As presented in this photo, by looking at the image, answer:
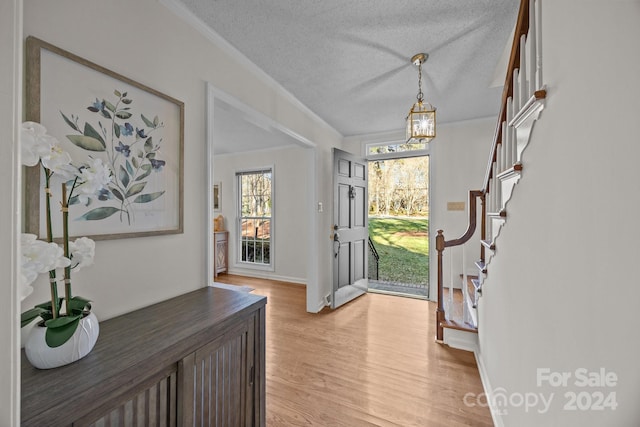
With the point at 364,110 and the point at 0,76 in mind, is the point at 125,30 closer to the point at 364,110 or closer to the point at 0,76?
the point at 0,76

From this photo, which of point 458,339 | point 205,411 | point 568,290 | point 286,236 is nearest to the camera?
point 568,290

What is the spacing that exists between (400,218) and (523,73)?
549cm

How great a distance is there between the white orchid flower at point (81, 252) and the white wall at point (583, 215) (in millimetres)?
1471

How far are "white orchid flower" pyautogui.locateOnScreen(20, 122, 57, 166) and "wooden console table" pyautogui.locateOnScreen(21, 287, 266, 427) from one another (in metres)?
0.63

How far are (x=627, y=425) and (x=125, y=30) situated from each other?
7.21 ft

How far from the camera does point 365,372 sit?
2033 mm

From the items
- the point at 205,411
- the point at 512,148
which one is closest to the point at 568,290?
the point at 512,148

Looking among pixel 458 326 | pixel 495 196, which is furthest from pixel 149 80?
pixel 458 326

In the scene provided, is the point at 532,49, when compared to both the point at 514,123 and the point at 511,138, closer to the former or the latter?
the point at 514,123

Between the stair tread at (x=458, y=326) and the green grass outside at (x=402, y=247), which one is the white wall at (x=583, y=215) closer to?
the stair tread at (x=458, y=326)

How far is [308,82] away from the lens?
7.98 feet

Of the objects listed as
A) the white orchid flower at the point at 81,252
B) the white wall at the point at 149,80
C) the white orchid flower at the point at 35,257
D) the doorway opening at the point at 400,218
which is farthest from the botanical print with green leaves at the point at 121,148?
the doorway opening at the point at 400,218

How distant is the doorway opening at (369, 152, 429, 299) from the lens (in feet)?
19.7

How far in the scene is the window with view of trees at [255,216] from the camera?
4930 millimetres
